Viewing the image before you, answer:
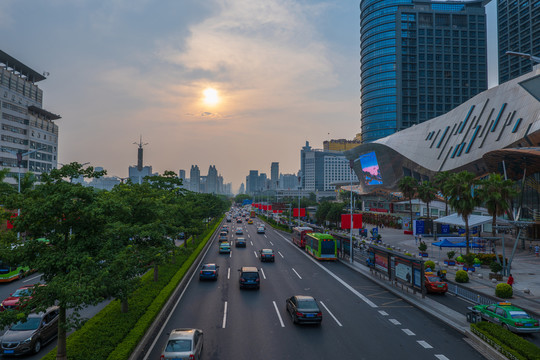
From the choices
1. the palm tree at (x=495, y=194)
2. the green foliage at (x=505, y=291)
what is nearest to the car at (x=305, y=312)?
the green foliage at (x=505, y=291)

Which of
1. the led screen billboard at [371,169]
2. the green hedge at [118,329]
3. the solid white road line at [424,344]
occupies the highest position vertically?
the led screen billboard at [371,169]

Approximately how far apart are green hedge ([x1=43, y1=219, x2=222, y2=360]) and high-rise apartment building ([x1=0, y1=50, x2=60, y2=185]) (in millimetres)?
64423

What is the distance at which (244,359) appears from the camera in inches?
545

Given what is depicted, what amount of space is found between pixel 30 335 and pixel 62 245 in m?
5.41

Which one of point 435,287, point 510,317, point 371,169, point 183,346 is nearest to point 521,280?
point 435,287

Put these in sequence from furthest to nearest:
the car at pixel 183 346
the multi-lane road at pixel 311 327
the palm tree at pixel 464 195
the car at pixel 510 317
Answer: the palm tree at pixel 464 195 → the car at pixel 510 317 → the multi-lane road at pixel 311 327 → the car at pixel 183 346

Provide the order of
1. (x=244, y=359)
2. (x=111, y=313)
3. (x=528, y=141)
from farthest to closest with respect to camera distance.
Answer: (x=528, y=141) < (x=111, y=313) < (x=244, y=359)

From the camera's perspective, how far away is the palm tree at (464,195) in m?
37.6

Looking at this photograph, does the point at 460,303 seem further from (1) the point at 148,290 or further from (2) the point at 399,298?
(1) the point at 148,290

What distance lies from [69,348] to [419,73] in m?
173

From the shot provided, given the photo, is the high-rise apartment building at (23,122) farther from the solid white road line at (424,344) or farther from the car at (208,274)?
the solid white road line at (424,344)

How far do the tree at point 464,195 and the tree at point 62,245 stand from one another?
38000 mm

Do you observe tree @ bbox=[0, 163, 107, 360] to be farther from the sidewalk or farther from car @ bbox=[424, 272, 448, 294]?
the sidewalk

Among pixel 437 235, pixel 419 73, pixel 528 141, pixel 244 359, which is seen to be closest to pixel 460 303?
pixel 244 359
